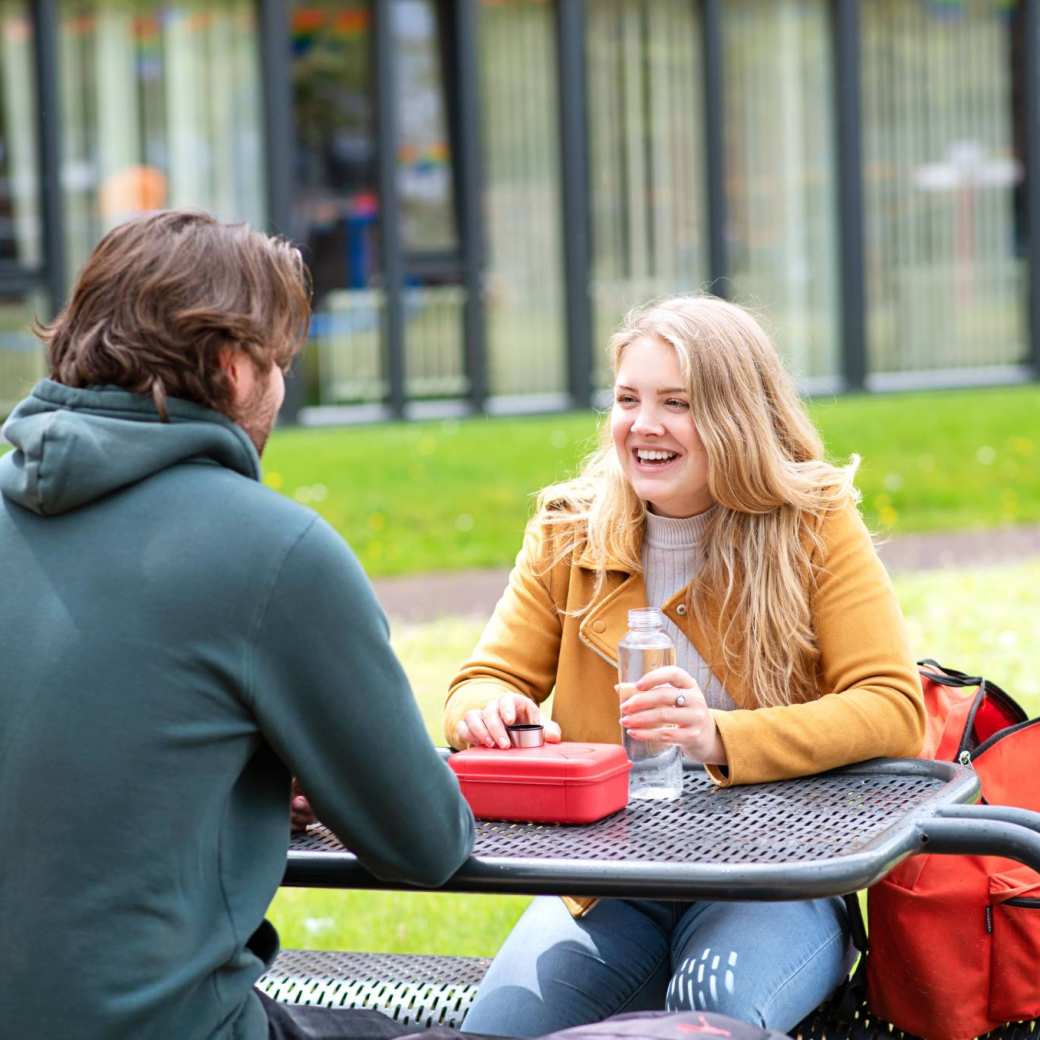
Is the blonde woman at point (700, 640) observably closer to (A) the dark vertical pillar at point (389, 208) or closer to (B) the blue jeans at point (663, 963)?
(B) the blue jeans at point (663, 963)

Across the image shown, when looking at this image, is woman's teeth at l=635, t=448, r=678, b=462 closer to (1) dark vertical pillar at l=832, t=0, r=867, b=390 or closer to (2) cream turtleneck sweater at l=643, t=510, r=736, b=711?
(2) cream turtleneck sweater at l=643, t=510, r=736, b=711

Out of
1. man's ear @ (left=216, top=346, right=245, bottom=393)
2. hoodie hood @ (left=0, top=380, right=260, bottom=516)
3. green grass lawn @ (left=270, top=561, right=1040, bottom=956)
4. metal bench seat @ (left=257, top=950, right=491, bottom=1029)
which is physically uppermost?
man's ear @ (left=216, top=346, right=245, bottom=393)

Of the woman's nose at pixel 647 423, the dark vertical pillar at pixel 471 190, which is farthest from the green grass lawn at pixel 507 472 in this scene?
the woman's nose at pixel 647 423

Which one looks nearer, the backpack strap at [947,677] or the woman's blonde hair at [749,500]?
the woman's blonde hair at [749,500]

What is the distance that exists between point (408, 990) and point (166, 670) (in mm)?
1380

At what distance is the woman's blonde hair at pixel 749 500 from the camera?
3.14 meters

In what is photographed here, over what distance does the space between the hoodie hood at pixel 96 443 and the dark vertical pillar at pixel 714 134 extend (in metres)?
13.3

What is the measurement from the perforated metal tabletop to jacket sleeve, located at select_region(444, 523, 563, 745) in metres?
0.55

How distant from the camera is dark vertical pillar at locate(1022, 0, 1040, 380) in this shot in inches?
636

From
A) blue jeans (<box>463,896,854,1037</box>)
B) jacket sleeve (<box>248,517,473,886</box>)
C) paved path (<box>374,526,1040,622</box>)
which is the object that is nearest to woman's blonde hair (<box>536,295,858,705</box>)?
blue jeans (<box>463,896,854,1037</box>)

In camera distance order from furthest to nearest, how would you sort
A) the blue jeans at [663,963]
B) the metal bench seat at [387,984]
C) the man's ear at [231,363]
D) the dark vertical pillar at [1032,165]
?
the dark vertical pillar at [1032,165] < the metal bench seat at [387,984] < the blue jeans at [663,963] < the man's ear at [231,363]

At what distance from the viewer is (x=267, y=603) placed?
2.18 metres

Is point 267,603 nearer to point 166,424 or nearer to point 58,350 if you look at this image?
point 166,424

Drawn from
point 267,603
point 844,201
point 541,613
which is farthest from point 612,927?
point 844,201
